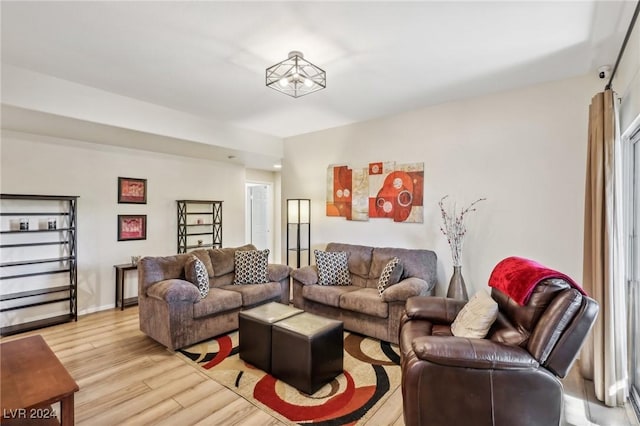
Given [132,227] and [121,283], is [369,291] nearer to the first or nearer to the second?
[121,283]

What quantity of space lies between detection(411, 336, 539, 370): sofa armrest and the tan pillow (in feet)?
0.93

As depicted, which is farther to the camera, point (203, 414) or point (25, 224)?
point (25, 224)

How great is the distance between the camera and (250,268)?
4102 millimetres

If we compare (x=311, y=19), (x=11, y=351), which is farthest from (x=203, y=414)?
(x=311, y=19)

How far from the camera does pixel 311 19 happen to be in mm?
2178

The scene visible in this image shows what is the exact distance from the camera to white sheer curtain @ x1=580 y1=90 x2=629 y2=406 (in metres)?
2.28

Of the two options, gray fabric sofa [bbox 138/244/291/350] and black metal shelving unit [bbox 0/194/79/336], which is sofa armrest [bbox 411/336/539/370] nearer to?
gray fabric sofa [bbox 138/244/291/350]

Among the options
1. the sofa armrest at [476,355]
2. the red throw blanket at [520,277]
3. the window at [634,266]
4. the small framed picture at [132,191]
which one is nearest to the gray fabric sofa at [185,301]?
the small framed picture at [132,191]

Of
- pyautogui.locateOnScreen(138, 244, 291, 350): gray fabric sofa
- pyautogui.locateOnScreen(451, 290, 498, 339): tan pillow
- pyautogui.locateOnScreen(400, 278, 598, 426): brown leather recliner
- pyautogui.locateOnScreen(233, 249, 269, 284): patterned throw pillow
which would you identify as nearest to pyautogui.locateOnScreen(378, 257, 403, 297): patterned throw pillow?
pyautogui.locateOnScreen(451, 290, 498, 339): tan pillow

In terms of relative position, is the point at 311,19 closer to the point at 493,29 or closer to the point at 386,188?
the point at 493,29

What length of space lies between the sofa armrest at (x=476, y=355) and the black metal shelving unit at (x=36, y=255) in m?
4.26

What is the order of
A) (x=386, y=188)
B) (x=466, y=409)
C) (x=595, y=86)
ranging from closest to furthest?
1. (x=466, y=409)
2. (x=595, y=86)
3. (x=386, y=188)

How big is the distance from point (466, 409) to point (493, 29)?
248 cm

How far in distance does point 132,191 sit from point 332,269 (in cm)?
314
